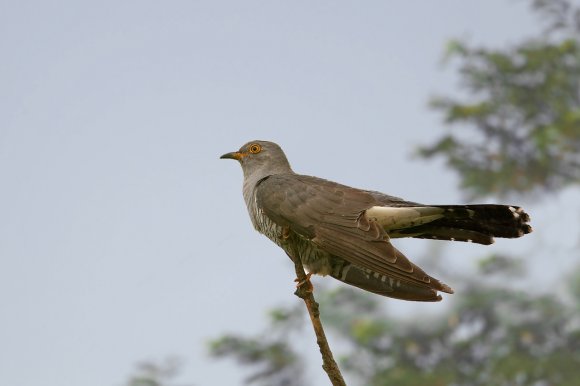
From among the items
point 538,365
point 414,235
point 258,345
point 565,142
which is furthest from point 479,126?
point 414,235

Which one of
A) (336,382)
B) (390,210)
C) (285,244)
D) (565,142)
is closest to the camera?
(336,382)

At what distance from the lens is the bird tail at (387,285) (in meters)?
2.63

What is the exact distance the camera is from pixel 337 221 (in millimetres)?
2834

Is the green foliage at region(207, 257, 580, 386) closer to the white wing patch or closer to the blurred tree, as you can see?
the blurred tree

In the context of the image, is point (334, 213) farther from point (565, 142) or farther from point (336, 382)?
point (565, 142)

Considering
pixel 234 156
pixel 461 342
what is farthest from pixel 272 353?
pixel 234 156

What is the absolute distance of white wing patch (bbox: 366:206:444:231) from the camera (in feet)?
9.16

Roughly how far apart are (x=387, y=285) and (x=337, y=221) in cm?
29

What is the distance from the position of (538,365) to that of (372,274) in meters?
10.3

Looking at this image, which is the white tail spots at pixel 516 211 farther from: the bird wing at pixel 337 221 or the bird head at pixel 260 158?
the bird head at pixel 260 158

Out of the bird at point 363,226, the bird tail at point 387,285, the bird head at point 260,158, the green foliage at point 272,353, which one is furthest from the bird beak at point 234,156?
the green foliage at point 272,353

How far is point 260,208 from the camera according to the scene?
3029 mm

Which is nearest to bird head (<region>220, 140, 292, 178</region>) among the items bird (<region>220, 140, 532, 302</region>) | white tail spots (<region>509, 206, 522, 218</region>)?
bird (<region>220, 140, 532, 302</region>)

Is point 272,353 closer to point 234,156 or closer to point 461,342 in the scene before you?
point 461,342
